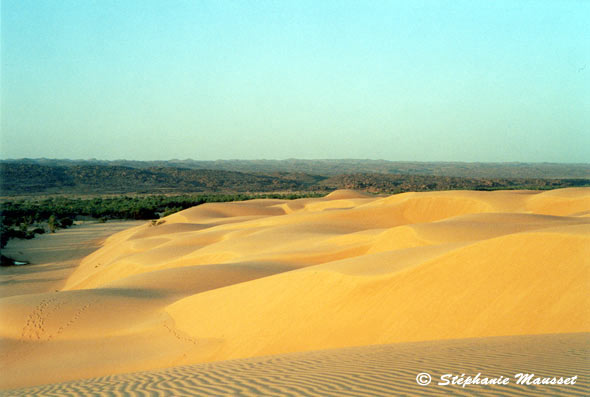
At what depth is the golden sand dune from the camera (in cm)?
512

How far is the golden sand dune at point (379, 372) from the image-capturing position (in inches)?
202

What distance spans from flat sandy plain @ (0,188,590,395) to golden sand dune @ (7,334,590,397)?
0.09 feet

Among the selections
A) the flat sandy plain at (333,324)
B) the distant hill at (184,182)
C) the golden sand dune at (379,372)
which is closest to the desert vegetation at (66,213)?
the flat sandy plain at (333,324)

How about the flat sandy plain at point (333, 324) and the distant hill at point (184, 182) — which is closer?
the flat sandy plain at point (333, 324)

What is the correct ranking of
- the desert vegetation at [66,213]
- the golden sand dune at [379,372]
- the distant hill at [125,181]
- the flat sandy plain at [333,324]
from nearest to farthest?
1. the golden sand dune at [379,372]
2. the flat sandy plain at [333,324]
3. the desert vegetation at [66,213]
4. the distant hill at [125,181]

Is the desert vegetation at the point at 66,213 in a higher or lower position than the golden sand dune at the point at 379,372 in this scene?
lower

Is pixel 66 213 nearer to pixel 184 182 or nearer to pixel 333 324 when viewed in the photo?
pixel 333 324

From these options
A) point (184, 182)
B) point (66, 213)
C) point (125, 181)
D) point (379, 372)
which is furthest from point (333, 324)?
point (184, 182)

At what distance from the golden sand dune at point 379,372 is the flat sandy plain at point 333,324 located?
1.1 inches

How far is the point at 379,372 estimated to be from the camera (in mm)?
5926

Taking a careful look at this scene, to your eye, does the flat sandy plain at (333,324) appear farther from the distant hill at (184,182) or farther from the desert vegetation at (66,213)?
the distant hill at (184,182)

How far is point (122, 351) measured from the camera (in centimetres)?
1082

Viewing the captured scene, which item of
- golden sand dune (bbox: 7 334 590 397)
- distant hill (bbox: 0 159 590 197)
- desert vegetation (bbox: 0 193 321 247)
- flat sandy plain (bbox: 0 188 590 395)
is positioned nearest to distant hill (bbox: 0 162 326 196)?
distant hill (bbox: 0 159 590 197)

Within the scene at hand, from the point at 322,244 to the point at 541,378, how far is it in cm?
1564
